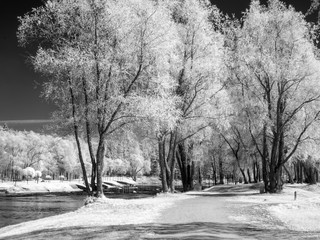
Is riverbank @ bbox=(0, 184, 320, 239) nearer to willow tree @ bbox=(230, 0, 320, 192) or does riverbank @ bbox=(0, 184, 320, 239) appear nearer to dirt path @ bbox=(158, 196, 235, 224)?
dirt path @ bbox=(158, 196, 235, 224)

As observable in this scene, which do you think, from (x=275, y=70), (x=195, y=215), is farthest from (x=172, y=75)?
(x=195, y=215)

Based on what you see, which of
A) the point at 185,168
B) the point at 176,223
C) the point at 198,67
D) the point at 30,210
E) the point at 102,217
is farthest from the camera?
the point at 185,168

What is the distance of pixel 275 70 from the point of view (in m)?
33.7

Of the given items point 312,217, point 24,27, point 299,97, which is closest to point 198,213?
point 312,217

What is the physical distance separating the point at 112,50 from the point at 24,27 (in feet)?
18.4

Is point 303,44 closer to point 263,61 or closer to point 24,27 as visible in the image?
point 263,61

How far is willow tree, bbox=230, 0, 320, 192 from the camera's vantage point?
34.1 m

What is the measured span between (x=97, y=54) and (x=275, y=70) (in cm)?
1665

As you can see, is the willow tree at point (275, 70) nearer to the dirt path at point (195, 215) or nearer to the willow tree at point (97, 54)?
the willow tree at point (97, 54)

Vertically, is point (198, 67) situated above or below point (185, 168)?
above

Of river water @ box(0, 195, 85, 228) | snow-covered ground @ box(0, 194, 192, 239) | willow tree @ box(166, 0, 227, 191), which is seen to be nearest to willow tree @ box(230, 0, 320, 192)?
willow tree @ box(166, 0, 227, 191)

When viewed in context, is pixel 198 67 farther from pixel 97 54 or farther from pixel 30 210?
pixel 30 210

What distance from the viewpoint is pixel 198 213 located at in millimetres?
19344

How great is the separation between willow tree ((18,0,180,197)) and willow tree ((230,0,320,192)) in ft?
40.4
